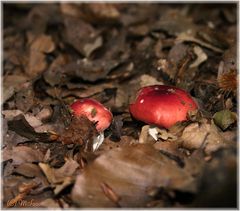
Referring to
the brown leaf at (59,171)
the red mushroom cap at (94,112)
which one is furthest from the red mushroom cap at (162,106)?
the brown leaf at (59,171)

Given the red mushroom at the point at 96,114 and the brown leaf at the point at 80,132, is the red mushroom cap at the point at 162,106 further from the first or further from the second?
the brown leaf at the point at 80,132

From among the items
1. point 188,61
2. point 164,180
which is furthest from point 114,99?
point 164,180

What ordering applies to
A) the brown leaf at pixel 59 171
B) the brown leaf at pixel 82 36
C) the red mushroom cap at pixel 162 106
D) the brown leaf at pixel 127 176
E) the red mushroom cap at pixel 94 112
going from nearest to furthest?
the brown leaf at pixel 127 176
the brown leaf at pixel 59 171
the red mushroom cap at pixel 162 106
the red mushroom cap at pixel 94 112
the brown leaf at pixel 82 36

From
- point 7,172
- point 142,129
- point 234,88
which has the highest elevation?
point 234,88

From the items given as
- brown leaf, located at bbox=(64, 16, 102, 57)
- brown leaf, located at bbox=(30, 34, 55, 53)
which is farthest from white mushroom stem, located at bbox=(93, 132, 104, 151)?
brown leaf, located at bbox=(30, 34, 55, 53)

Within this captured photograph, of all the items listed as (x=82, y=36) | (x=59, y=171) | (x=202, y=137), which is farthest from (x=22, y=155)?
(x=82, y=36)

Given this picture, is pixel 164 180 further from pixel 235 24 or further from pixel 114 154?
pixel 235 24
